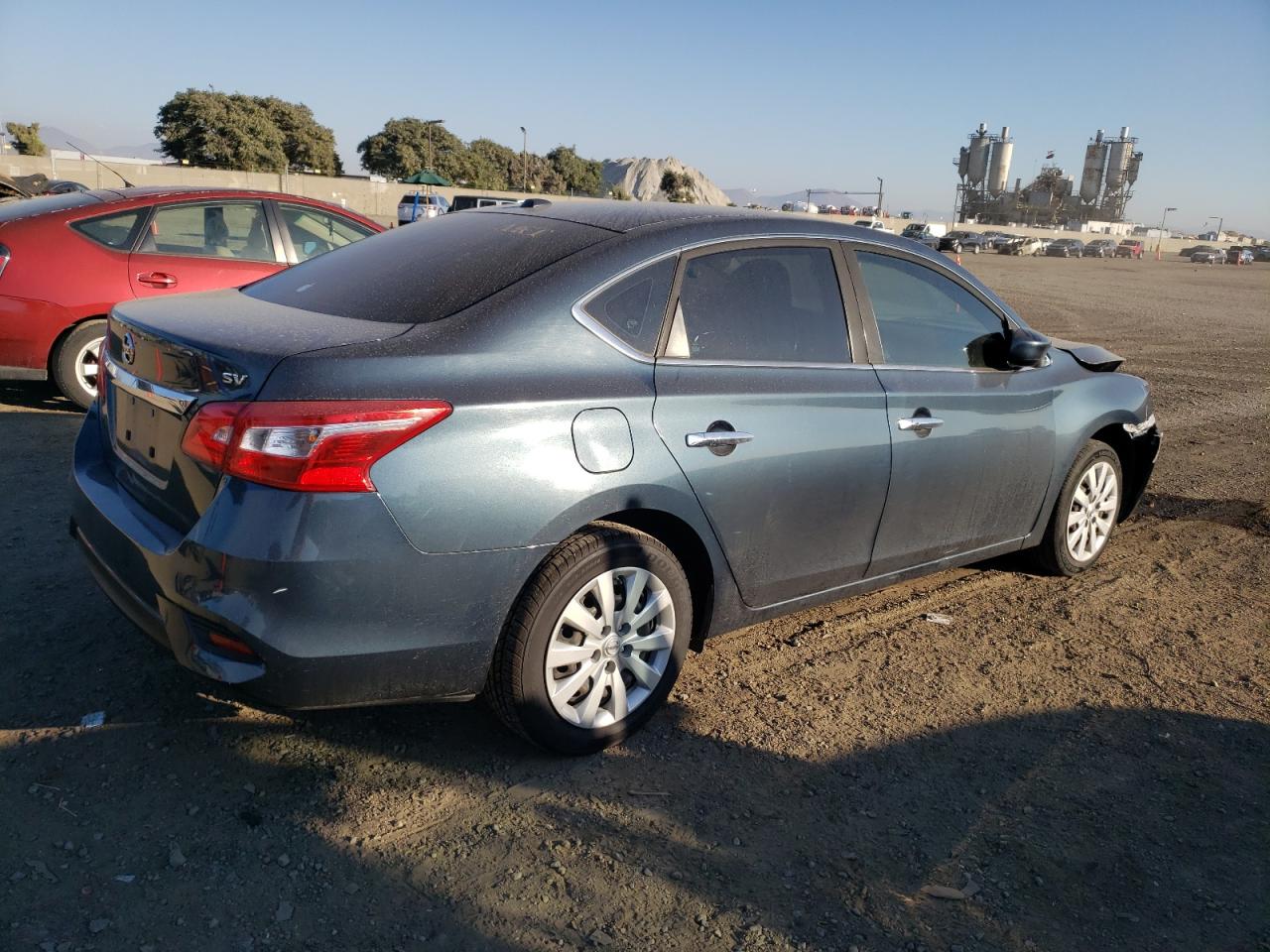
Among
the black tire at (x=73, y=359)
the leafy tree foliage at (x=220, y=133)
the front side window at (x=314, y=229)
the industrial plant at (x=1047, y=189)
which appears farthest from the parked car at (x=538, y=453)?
the industrial plant at (x=1047, y=189)

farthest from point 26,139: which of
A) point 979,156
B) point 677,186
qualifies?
point 979,156

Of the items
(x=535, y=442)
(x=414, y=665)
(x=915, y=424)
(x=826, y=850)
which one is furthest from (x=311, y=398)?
(x=915, y=424)

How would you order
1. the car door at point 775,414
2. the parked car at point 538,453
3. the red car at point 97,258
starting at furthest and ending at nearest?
the red car at point 97,258, the car door at point 775,414, the parked car at point 538,453

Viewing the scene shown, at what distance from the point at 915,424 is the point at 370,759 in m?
2.30

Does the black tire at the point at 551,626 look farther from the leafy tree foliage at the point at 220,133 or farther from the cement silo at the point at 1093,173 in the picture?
the cement silo at the point at 1093,173

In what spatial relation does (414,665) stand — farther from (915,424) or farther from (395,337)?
(915,424)

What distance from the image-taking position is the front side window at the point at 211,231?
7.07 meters

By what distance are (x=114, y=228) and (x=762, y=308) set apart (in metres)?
5.37

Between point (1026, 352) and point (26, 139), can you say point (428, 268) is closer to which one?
point (1026, 352)

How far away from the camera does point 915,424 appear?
3807 mm

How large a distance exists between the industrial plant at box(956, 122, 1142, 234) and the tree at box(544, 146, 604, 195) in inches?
2968

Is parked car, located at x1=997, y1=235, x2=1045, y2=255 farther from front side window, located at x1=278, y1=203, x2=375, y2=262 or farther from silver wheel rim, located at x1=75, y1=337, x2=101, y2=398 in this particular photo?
silver wheel rim, located at x1=75, y1=337, x2=101, y2=398

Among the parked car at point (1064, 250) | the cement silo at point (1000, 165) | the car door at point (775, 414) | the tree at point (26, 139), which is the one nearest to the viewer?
the car door at point (775, 414)

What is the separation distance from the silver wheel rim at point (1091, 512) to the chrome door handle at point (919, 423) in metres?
1.31
